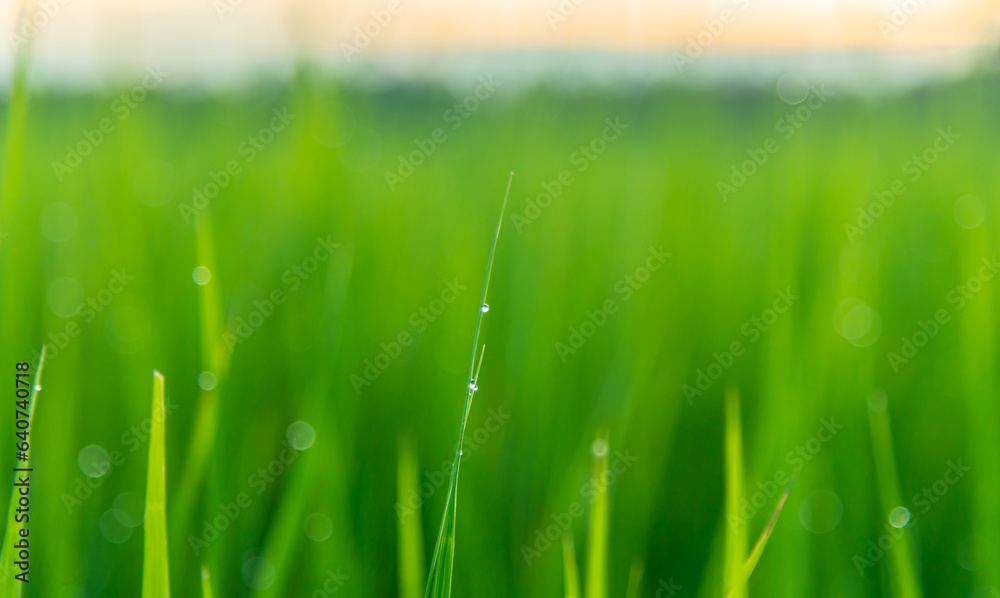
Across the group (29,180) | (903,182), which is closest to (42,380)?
(29,180)

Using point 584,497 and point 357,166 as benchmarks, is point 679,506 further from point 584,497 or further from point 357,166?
point 357,166

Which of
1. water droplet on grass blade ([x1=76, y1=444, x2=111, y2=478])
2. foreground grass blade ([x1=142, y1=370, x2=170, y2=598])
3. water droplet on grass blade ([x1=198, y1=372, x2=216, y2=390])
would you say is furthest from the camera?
water droplet on grass blade ([x1=76, y1=444, x2=111, y2=478])

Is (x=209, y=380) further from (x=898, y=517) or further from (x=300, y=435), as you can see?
(x=898, y=517)

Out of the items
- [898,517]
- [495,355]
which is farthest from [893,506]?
[495,355]

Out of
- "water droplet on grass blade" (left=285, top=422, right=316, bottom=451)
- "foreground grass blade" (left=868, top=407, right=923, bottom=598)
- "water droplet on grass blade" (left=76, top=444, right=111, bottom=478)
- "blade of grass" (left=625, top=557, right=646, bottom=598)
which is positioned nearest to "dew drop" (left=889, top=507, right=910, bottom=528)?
"foreground grass blade" (left=868, top=407, right=923, bottom=598)

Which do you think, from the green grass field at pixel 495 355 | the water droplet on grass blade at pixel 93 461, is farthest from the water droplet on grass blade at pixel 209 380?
the water droplet on grass blade at pixel 93 461

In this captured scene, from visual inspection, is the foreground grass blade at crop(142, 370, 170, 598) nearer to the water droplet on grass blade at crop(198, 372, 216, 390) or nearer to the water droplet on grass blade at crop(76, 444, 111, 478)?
the water droplet on grass blade at crop(198, 372, 216, 390)

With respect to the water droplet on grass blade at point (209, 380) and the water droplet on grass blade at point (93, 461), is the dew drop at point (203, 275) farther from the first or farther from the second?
the water droplet on grass blade at point (93, 461)

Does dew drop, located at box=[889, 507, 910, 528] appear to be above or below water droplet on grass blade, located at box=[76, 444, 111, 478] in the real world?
below
